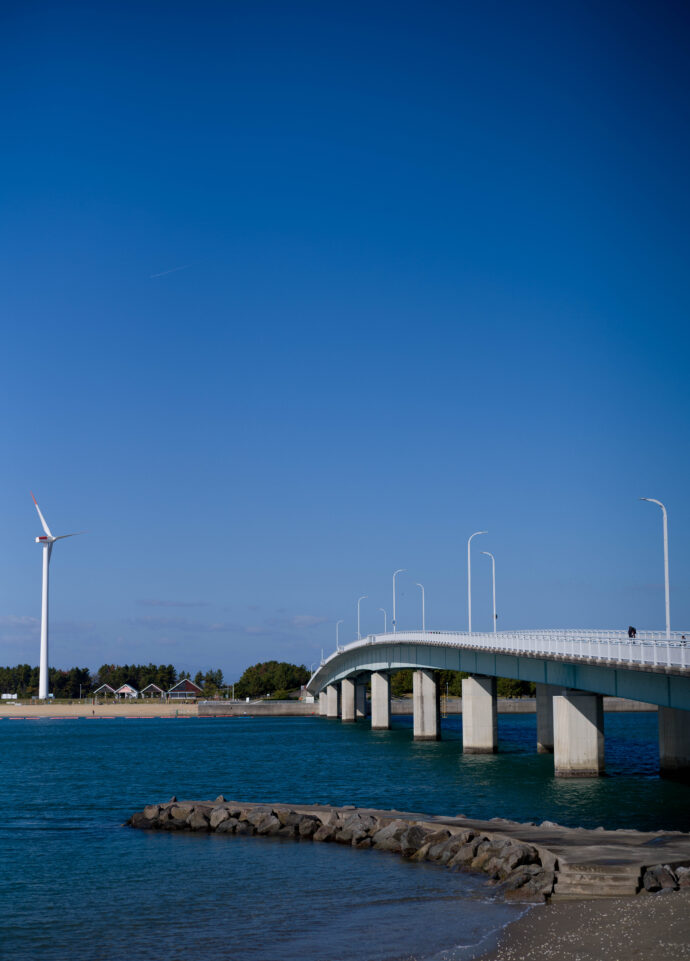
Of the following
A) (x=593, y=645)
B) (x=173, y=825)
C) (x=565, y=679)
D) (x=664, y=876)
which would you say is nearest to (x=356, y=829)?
(x=173, y=825)

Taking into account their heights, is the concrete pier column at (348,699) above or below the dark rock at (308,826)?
below

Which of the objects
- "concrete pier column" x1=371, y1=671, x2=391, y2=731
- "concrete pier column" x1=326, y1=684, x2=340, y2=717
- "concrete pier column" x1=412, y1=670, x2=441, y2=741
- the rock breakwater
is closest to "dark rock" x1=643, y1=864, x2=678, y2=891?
the rock breakwater

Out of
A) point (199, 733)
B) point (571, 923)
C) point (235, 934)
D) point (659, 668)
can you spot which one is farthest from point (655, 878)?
point (199, 733)

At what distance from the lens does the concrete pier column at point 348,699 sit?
163750mm

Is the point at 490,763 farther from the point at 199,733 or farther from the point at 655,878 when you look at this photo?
the point at 199,733

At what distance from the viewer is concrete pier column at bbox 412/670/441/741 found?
11044cm

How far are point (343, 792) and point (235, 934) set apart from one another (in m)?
33.1

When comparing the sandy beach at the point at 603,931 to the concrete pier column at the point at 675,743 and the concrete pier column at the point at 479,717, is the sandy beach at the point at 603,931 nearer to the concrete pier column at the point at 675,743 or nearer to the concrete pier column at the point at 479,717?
the concrete pier column at the point at 675,743

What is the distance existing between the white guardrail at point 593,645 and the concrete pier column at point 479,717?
4304 mm

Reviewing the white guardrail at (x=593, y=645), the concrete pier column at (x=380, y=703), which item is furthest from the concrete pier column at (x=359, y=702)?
the white guardrail at (x=593, y=645)

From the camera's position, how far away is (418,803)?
52906 millimetres

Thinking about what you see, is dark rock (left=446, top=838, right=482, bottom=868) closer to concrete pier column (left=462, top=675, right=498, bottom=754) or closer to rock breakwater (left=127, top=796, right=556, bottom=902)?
rock breakwater (left=127, top=796, right=556, bottom=902)

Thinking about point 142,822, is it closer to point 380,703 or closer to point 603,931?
point 603,931

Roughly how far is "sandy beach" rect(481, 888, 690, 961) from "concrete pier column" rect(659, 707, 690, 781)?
4050cm
